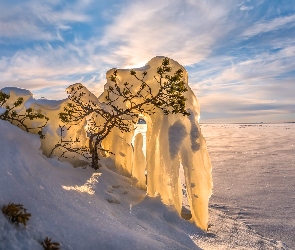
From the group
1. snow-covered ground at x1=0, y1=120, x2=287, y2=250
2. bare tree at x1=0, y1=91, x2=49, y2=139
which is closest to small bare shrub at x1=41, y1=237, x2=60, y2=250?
snow-covered ground at x1=0, y1=120, x2=287, y2=250

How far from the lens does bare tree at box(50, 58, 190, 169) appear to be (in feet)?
23.0

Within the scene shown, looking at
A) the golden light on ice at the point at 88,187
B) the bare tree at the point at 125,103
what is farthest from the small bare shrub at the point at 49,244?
the bare tree at the point at 125,103

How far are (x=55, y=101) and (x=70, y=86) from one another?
542 mm

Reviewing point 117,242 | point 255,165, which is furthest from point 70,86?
point 255,165

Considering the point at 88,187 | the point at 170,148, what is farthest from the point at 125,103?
the point at 88,187

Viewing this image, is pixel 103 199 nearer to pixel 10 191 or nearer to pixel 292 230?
pixel 10 191

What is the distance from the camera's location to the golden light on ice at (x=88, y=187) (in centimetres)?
525

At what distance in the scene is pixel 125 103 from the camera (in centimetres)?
808

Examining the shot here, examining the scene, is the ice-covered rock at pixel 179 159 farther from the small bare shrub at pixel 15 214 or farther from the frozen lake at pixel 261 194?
the small bare shrub at pixel 15 214

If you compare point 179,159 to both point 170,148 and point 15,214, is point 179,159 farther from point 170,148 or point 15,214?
point 15,214

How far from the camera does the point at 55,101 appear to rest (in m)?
7.84

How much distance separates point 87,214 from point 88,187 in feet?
5.27

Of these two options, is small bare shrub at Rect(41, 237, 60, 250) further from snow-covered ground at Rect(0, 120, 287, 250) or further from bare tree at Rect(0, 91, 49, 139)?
bare tree at Rect(0, 91, 49, 139)

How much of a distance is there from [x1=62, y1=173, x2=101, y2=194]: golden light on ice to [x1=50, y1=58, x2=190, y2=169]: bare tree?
74cm
